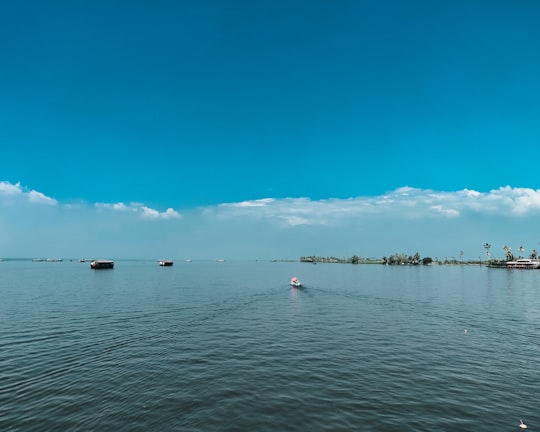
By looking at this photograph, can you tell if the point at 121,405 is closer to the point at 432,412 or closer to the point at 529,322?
the point at 432,412

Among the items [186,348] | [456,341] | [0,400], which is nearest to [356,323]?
[456,341]

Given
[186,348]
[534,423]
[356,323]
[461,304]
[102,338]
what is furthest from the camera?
[461,304]

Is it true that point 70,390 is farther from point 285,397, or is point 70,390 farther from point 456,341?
point 456,341

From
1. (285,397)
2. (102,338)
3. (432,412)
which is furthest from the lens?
(102,338)

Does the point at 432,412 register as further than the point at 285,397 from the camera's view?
No

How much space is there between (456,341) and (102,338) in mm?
46746

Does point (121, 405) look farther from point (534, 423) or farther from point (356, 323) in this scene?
point (356, 323)

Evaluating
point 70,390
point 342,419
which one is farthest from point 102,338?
point 342,419

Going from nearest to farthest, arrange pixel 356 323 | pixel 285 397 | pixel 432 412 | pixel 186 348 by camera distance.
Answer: pixel 432 412
pixel 285 397
pixel 186 348
pixel 356 323

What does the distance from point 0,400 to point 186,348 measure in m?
17.7

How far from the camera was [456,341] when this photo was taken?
41719mm

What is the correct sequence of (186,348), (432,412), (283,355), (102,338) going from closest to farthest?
(432,412) → (283,355) → (186,348) → (102,338)

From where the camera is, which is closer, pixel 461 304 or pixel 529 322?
pixel 529 322

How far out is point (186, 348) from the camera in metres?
37.8
